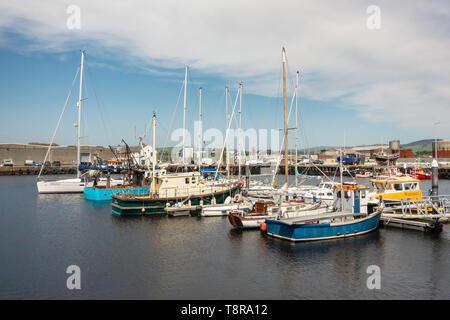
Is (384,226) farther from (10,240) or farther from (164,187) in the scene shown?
(10,240)

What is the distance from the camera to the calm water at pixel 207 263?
15.8 meters

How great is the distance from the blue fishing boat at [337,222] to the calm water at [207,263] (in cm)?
71

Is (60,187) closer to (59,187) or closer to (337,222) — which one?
(59,187)

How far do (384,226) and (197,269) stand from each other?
1788cm

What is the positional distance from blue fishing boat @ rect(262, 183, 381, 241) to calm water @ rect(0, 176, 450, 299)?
2.33ft

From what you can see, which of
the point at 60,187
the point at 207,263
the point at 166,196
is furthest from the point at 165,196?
the point at 60,187

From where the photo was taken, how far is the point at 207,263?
19.7 metres

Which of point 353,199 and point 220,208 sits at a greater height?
point 353,199

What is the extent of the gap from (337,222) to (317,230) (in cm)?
200

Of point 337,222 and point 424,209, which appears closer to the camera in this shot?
point 337,222

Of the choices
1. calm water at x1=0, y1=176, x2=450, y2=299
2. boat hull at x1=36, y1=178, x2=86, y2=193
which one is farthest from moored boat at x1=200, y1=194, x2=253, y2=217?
boat hull at x1=36, y1=178, x2=86, y2=193

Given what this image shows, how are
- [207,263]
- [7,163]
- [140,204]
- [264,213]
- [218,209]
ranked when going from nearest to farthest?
[207,263] < [264,213] < [218,209] < [140,204] < [7,163]
